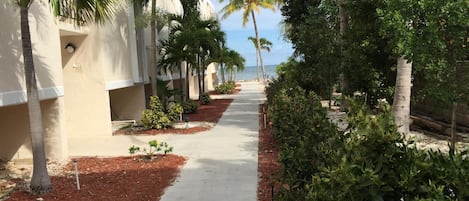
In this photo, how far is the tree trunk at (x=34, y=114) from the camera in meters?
6.86

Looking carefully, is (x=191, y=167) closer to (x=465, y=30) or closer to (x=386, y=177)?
(x=465, y=30)

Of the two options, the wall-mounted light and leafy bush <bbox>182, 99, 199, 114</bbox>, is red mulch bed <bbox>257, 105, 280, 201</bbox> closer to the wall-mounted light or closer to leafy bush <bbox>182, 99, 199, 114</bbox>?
the wall-mounted light

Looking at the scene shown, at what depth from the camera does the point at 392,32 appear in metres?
5.57

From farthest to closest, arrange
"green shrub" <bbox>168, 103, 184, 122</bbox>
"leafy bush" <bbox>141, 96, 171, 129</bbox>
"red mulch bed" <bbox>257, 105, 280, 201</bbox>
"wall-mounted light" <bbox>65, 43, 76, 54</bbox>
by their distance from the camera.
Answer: "green shrub" <bbox>168, 103, 184, 122</bbox>, "leafy bush" <bbox>141, 96, 171, 129</bbox>, "wall-mounted light" <bbox>65, 43, 76, 54</bbox>, "red mulch bed" <bbox>257, 105, 280, 201</bbox>

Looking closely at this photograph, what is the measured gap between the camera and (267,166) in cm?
872

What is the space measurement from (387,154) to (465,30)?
2.80 metres

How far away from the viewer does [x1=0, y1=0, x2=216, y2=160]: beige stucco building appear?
334 inches

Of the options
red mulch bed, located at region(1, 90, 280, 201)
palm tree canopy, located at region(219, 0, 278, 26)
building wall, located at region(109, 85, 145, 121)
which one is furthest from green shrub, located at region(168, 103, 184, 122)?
palm tree canopy, located at region(219, 0, 278, 26)

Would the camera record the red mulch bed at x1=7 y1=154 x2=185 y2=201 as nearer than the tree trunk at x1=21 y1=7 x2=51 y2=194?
No

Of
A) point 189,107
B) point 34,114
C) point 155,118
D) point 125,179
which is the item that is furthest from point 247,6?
point 34,114

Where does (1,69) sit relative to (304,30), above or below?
below

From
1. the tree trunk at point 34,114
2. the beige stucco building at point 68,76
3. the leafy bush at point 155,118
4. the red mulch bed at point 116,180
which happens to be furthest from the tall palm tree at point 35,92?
the leafy bush at point 155,118

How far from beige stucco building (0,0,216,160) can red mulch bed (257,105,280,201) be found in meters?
4.76

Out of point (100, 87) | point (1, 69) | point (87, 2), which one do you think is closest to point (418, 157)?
point (87, 2)
